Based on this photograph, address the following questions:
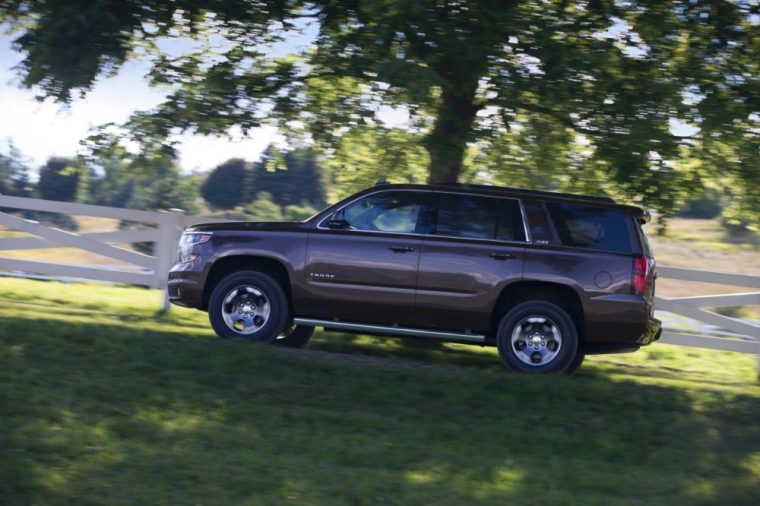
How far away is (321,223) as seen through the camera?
33.1 feet

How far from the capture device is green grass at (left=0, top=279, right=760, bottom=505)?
6.04 meters

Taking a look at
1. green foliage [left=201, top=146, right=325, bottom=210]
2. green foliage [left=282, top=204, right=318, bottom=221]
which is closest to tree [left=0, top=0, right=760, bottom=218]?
green foliage [left=282, top=204, right=318, bottom=221]

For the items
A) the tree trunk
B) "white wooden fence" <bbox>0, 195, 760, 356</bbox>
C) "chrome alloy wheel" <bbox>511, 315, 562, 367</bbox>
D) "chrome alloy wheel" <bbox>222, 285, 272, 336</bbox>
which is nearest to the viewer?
"chrome alloy wheel" <bbox>511, 315, 562, 367</bbox>

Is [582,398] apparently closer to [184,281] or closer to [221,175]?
[184,281]

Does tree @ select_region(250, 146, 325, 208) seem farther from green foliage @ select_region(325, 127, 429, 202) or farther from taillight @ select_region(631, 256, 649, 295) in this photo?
taillight @ select_region(631, 256, 649, 295)

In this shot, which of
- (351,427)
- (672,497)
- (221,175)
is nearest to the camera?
(672,497)

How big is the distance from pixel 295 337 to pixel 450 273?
231cm

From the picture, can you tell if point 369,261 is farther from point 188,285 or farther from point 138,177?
point 138,177

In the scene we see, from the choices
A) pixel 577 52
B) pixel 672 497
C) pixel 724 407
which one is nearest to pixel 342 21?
pixel 577 52

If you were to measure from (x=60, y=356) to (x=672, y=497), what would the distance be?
5346 mm

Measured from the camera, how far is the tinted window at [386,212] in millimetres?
9984

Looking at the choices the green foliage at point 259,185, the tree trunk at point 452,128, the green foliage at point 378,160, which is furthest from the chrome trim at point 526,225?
the green foliage at point 259,185

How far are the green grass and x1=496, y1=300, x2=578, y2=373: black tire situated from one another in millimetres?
391


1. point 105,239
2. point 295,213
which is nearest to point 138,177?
point 105,239
